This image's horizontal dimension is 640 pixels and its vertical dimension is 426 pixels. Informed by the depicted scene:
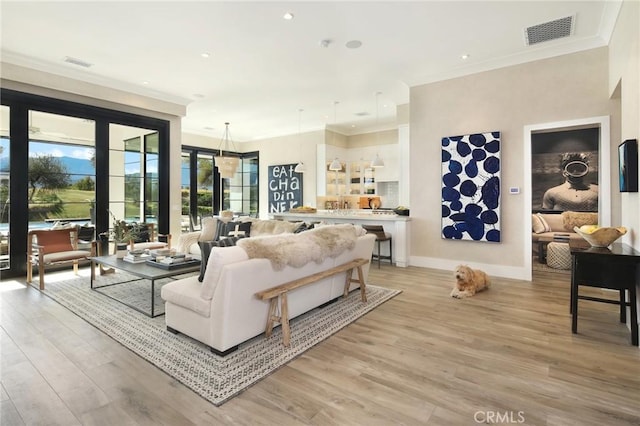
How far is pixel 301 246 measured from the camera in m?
3.18

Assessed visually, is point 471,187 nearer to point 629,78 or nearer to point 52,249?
point 629,78

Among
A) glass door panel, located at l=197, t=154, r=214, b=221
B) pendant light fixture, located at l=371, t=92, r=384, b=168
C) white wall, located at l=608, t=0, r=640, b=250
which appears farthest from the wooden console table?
glass door panel, located at l=197, t=154, r=214, b=221

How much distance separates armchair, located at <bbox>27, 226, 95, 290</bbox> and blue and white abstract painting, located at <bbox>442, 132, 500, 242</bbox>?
574cm

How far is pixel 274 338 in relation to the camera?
2.96 m

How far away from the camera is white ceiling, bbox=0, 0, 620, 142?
12.1ft

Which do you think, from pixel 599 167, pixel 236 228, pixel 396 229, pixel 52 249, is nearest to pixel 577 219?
pixel 599 167

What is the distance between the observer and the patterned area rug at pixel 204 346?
2.30m

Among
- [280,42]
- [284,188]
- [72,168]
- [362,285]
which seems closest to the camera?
[362,285]

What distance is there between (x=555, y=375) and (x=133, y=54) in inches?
243

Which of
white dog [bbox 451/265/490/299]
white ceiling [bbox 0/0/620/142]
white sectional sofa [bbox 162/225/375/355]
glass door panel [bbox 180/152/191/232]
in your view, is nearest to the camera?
white sectional sofa [bbox 162/225/375/355]

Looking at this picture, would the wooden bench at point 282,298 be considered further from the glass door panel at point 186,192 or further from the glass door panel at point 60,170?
the glass door panel at point 186,192

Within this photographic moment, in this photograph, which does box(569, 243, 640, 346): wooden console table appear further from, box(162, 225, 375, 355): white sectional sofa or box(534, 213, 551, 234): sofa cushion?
box(534, 213, 551, 234): sofa cushion
